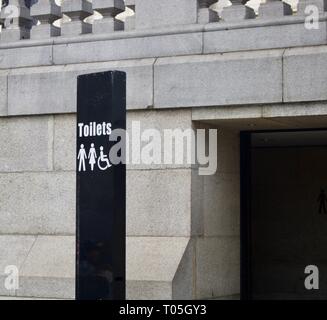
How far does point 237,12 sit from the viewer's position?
12.8 meters

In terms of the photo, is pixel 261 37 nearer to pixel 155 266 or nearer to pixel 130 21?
pixel 130 21

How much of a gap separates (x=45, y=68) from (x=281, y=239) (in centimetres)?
553

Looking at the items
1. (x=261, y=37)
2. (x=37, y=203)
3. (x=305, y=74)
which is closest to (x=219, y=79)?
(x=261, y=37)

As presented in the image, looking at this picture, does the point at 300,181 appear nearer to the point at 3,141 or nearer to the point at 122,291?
the point at 3,141

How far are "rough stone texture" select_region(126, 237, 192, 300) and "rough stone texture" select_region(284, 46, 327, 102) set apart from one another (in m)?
2.30

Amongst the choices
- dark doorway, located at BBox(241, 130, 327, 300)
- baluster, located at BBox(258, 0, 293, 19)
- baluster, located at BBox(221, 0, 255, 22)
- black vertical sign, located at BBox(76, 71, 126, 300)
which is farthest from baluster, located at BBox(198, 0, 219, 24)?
dark doorway, located at BBox(241, 130, 327, 300)

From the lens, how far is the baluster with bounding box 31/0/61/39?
1398 cm

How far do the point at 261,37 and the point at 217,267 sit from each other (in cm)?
318

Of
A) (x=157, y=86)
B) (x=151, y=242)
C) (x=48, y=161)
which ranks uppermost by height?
(x=157, y=86)
